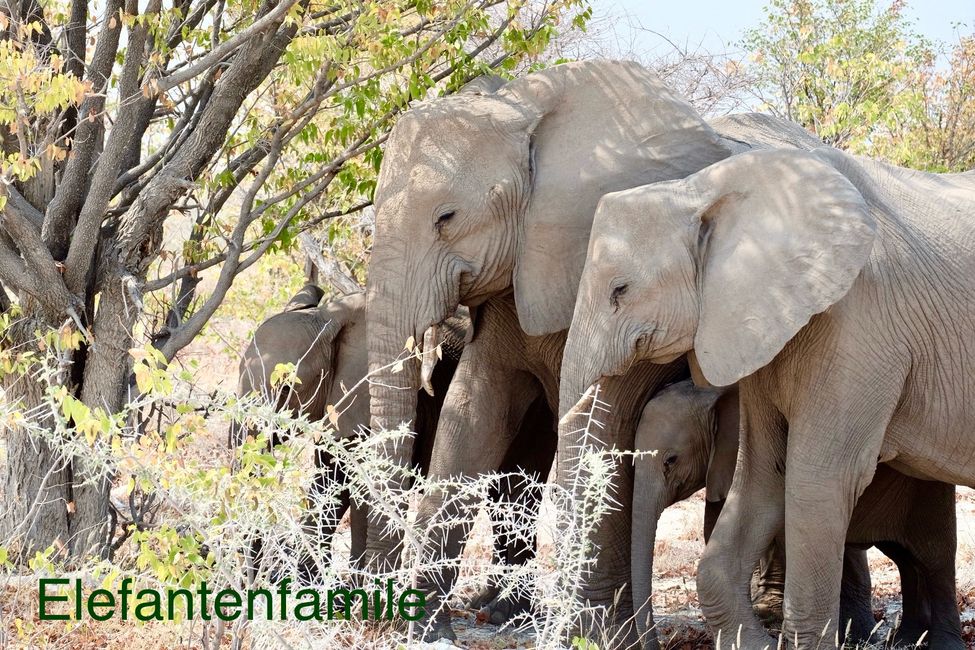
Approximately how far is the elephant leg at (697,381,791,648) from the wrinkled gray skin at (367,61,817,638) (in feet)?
2.04

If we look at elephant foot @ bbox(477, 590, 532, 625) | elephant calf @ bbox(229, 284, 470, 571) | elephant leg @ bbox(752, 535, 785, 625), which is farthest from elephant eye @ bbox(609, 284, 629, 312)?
elephant foot @ bbox(477, 590, 532, 625)

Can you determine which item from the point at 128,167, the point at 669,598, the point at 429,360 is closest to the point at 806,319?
the point at 429,360

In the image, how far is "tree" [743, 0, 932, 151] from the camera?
13586 millimetres

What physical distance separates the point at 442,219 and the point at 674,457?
157 centimetres

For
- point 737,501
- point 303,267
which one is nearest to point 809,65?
point 303,267

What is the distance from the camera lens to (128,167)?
26.3ft

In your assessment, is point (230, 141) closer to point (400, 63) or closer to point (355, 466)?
point (400, 63)

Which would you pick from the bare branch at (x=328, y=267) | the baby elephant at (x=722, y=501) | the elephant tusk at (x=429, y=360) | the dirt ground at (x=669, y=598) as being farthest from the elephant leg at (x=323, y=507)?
the bare branch at (x=328, y=267)

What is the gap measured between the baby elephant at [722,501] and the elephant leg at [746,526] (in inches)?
13.4

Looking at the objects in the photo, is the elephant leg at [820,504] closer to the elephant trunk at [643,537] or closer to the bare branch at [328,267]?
the elephant trunk at [643,537]

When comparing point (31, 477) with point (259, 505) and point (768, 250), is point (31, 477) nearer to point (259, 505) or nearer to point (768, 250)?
point (259, 505)

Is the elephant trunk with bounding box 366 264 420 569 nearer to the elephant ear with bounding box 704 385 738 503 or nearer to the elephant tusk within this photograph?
the elephant tusk

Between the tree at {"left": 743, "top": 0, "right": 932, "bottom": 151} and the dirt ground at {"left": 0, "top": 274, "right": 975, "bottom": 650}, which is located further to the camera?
the tree at {"left": 743, "top": 0, "right": 932, "bottom": 151}

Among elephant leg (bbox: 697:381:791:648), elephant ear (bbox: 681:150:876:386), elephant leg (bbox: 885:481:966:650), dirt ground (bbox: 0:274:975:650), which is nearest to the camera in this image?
elephant ear (bbox: 681:150:876:386)
